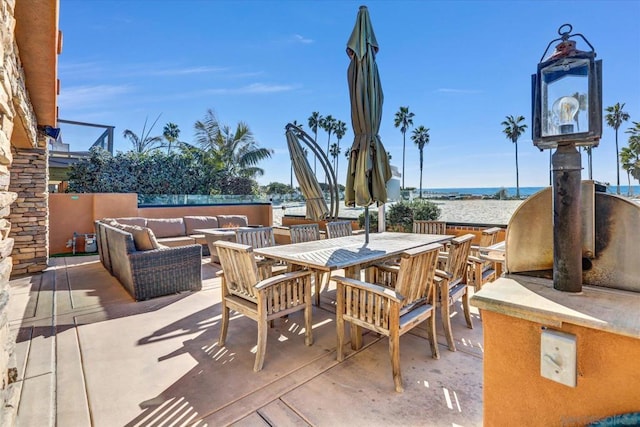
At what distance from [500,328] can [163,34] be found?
32.6ft

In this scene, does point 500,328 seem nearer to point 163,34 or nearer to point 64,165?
point 163,34

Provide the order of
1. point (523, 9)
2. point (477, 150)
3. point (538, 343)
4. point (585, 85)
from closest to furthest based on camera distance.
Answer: point (538, 343) → point (585, 85) → point (523, 9) → point (477, 150)

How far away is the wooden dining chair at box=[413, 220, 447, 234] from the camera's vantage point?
16.9 ft

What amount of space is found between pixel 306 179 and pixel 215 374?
2746 millimetres

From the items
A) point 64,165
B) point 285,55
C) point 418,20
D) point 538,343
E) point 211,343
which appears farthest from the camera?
point 64,165

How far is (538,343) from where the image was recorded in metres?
0.87

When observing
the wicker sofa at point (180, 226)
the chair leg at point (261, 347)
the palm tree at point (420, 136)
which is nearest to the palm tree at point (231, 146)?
the wicker sofa at point (180, 226)

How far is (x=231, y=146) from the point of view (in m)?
15.1

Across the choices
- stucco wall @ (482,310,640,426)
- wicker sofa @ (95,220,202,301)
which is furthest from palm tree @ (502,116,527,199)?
stucco wall @ (482,310,640,426)

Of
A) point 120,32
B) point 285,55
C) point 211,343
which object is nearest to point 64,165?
point 120,32

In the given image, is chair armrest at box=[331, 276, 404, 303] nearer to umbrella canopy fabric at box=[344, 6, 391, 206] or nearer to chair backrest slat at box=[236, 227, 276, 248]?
umbrella canopy fabric at box=[344, 6, 391, 206]

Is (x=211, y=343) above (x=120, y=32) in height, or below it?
below

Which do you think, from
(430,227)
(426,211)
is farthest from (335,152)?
(430,227)

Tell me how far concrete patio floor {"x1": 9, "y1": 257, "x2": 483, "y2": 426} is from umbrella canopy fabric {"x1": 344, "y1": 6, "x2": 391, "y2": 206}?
1.60 metres
